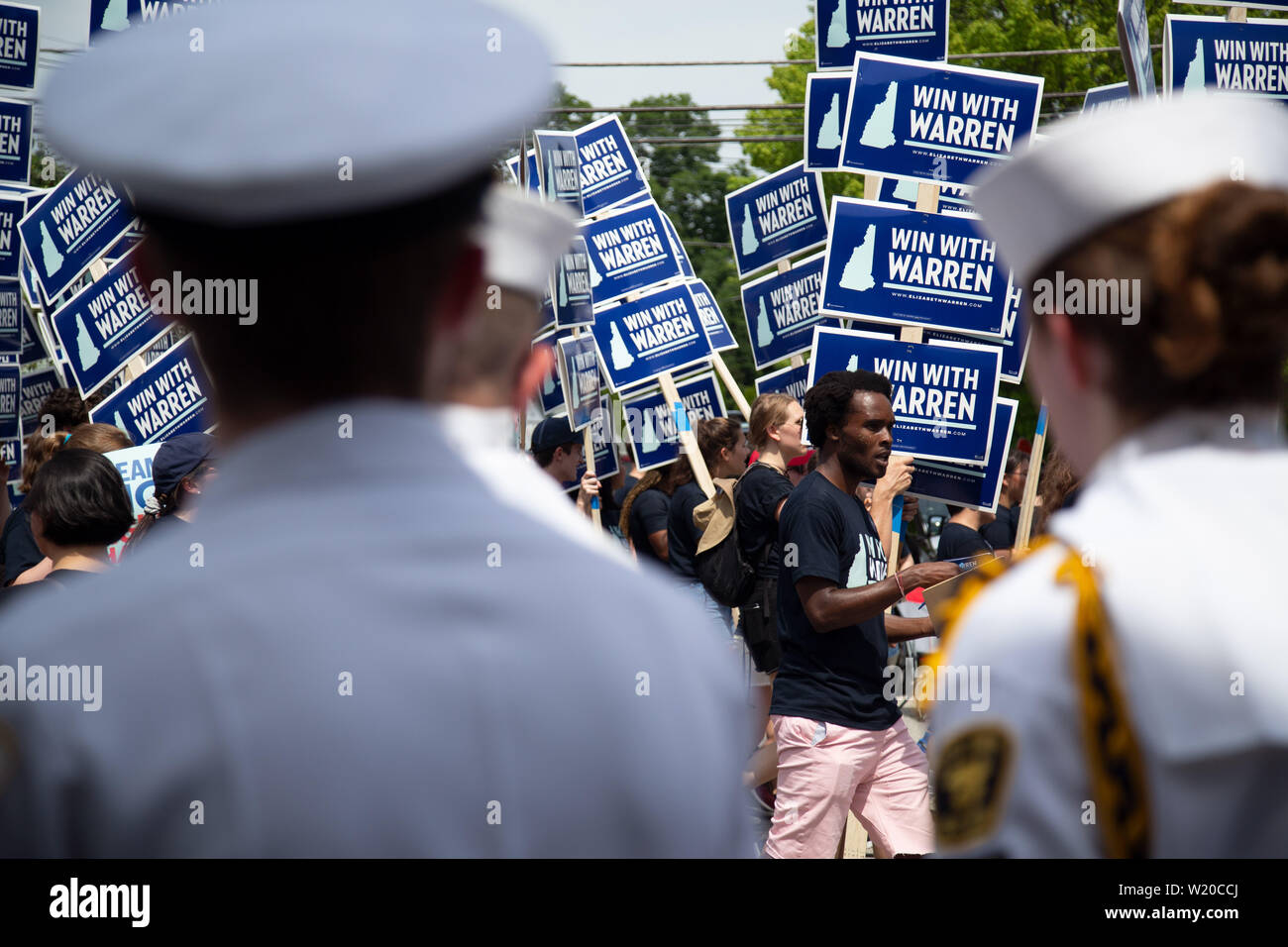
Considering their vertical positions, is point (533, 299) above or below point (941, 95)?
below

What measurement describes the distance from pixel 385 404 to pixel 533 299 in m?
0.37

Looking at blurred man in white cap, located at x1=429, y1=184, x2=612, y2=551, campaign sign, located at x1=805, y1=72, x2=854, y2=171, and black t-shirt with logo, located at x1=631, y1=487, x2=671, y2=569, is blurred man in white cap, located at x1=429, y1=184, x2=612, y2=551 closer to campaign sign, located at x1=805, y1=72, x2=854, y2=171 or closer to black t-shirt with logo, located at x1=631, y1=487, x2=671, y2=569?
campaign sign, located at x1=805, y1=72, x2=854, y2=171

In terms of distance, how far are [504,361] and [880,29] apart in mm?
7417

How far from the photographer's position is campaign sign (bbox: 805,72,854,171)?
8133 millimetres

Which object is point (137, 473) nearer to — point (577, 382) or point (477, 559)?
point (577, 382)

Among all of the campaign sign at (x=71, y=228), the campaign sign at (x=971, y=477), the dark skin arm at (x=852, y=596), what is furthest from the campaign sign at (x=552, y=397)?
the dark skin arm at (x=852, y=596)

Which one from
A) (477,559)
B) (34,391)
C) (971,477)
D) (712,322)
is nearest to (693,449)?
(971,477)

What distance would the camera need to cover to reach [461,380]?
125 cm

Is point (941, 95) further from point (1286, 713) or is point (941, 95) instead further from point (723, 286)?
point (723, 286)

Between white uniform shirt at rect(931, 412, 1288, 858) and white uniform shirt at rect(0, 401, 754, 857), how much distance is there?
295mm

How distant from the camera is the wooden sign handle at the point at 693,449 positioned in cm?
836

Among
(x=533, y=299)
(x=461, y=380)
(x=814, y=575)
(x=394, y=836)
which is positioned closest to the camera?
(x=394, y=836)

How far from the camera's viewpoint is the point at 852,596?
4.90 metres
